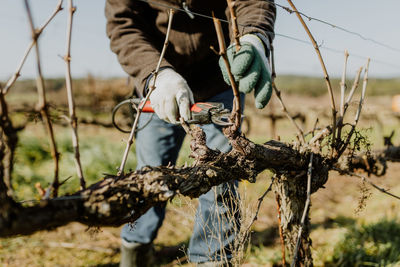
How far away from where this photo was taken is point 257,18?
1657 millimetres

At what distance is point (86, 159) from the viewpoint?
5.92 metres

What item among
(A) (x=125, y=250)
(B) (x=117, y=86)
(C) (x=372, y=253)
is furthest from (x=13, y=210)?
(B) (x=117, y=86)

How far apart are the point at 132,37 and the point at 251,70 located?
36.4 inches

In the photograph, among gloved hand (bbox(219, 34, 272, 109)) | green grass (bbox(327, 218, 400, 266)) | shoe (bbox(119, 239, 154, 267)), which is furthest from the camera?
green grass (bbox(327, 218, 400, 266))

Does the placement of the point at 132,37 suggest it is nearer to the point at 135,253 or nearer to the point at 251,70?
the point at 251,70

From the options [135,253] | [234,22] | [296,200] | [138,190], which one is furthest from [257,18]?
[135,253]

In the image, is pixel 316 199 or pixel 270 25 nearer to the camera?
pixel 270 25

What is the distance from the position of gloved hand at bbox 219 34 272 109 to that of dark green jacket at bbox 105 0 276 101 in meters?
0.41

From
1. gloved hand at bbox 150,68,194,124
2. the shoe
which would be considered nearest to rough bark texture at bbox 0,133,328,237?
gloved hand at bbox 150,68,194,124

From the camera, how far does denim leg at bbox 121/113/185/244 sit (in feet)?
7.14

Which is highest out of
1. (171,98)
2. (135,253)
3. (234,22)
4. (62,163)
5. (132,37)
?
(132,37)

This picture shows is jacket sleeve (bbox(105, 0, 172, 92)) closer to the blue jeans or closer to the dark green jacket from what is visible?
the dark green jacket

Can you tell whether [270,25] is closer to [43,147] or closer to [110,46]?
[110,46]

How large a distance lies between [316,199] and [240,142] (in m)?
3.67
